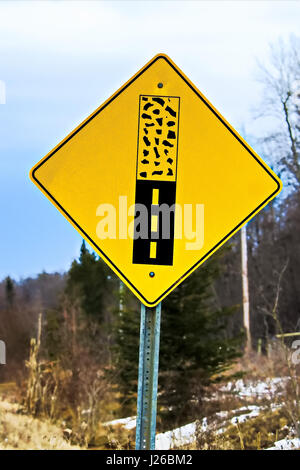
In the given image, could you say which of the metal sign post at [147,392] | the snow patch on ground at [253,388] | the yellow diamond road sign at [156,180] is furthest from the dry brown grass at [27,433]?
the yellow diamond road sign at [156,180]

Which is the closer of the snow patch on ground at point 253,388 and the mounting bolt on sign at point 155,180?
the mounting bolt on sign at point 155,180

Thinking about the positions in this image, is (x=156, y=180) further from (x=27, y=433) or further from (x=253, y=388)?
(x=253, y=388)

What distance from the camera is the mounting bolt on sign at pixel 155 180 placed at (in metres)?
3.29

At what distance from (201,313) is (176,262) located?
37.3 ft

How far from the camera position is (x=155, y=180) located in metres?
3.30

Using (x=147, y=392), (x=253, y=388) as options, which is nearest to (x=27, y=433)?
(x=253, y=388)

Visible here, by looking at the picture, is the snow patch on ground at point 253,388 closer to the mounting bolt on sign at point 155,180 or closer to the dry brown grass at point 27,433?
the dry brown grass at point 27,433

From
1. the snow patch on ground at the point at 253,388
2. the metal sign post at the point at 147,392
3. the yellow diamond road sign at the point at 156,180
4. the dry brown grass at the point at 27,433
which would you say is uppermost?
the snow patch on ground at the point at 253,388

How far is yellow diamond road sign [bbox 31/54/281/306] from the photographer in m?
3.29

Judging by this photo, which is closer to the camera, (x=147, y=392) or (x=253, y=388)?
(x=147, y=392)

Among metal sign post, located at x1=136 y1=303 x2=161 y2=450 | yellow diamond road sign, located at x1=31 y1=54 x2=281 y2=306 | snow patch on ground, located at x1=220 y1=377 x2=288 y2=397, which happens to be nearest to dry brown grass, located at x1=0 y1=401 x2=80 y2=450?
snow patch on ground, located at x1=220 y1=377 x2=288 y2=397

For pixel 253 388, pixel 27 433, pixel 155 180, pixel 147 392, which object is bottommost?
pixel 147 392

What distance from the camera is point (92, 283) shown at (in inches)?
1273
